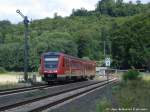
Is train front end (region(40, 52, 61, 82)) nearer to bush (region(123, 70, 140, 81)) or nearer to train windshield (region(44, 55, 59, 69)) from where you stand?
train windshield (region(44, 55, 59, 69))

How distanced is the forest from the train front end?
19.0 meters

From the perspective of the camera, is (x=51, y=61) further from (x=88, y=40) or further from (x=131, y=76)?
(x=88, y=40)

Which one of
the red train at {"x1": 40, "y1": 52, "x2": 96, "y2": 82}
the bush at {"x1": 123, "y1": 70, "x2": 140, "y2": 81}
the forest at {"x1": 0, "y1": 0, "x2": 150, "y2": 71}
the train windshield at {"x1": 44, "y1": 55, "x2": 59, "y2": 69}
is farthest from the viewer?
the forest at {"x1": 0, "y1": 0, "x2": 150, "y2": 71}

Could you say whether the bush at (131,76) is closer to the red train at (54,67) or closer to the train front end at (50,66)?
the red train at (54,67)

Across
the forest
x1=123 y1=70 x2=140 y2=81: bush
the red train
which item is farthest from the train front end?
the forest

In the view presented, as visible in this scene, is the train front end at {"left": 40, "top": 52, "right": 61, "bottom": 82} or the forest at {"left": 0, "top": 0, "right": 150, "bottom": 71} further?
the forest at {"left": 0, "top": 0, "right": 150, "bottom": 71}

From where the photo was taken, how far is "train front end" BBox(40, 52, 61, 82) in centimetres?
5109

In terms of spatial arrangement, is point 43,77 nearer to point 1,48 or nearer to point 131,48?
point 131,48

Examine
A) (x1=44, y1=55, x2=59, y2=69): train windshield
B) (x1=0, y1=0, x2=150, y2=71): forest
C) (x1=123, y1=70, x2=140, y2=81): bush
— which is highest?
(x1=0, y1=0, x2=150, y2=71): forest

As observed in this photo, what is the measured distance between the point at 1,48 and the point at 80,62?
83.6 metres

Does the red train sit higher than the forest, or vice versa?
the forest

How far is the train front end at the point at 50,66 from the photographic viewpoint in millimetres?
51094

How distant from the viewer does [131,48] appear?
3548 inches

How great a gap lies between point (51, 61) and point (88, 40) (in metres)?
110
